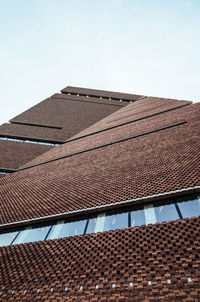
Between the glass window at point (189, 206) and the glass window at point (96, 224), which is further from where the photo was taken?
the glass window at point (96, 224)

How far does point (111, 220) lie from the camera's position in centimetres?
615

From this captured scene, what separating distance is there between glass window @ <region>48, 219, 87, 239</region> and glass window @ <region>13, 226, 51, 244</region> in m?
0.30

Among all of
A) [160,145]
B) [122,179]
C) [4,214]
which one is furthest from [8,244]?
[160,145]

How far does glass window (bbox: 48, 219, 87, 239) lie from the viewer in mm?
6210

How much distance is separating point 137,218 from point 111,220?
0.82 metres

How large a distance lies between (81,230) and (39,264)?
1.48 m

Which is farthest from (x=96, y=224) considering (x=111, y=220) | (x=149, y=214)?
(x=149, y=214)

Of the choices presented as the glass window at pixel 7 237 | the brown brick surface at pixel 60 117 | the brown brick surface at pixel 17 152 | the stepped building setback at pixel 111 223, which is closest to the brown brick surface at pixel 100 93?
the brown brick surface at pixel 60 117

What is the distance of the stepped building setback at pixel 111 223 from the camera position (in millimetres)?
4078

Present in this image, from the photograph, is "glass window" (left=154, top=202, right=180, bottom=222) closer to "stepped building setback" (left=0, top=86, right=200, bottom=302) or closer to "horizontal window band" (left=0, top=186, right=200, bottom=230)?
"stepped building setback" (left=0, top=86, right=200, bottom=302)

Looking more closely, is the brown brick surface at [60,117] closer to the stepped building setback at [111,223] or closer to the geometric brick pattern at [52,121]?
the geometric brick pattern at [52,121]

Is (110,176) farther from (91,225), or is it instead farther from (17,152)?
(17,152)

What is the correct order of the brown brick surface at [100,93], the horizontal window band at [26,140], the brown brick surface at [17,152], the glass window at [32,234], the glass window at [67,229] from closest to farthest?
the glass window at [67,229]
the glass window at [32,234]
the brown brick surface at [17,152]
the horizontal window band at [26,140]
the brown brick surface at [100,93]

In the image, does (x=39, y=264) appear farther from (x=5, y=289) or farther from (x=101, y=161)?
(x=101, y=161)
